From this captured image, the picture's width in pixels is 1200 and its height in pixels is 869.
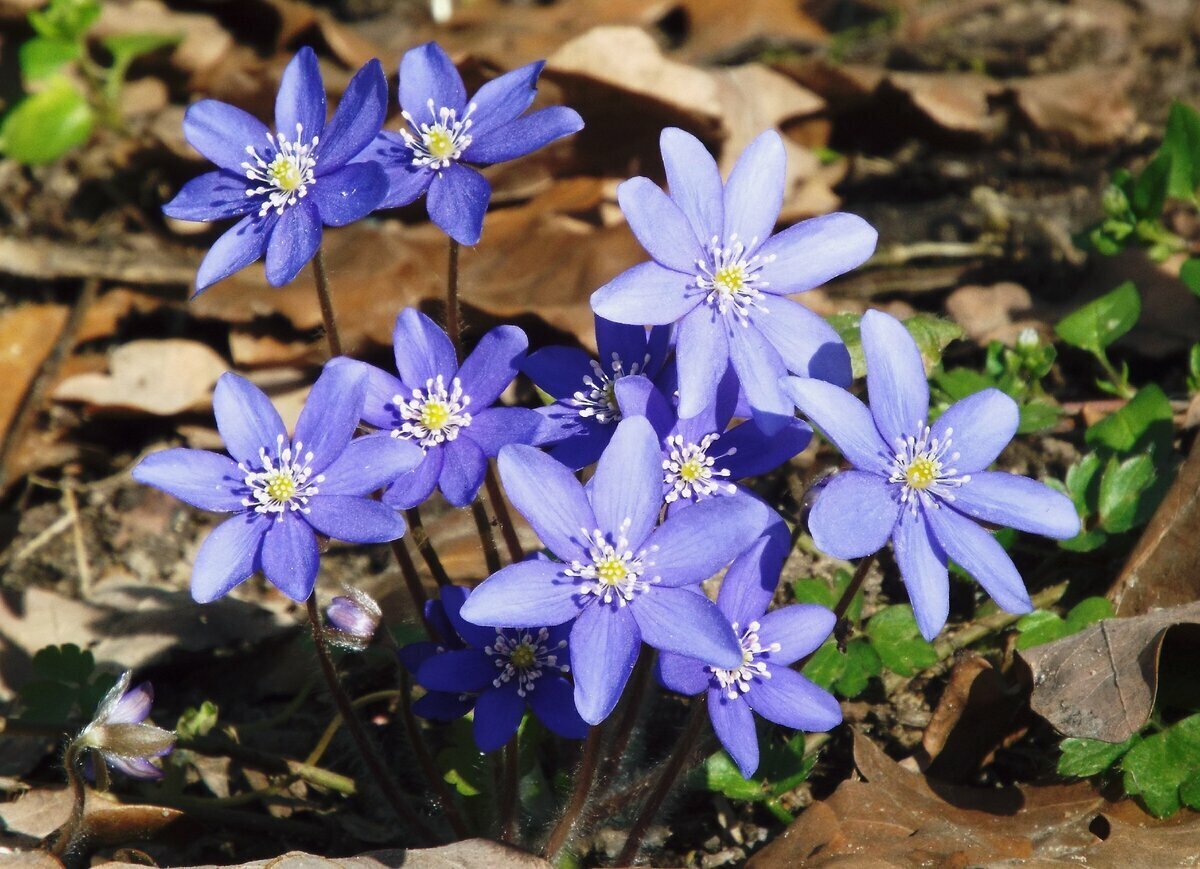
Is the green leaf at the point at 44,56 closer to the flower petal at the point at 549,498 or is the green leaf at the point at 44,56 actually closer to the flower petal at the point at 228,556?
the flower petal at the point at 228,556

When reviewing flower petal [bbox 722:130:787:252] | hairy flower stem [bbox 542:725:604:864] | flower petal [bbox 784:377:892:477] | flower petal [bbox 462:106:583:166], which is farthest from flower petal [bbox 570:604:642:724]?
flower petal [bbox 462:106:583:166]

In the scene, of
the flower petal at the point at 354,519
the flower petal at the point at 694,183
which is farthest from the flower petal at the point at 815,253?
the flower petal at the point at 354,519

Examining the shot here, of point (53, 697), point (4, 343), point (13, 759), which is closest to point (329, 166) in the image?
point (53, 697)

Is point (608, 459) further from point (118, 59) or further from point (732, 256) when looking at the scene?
point (118, 59)

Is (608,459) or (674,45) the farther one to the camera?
(674,45)

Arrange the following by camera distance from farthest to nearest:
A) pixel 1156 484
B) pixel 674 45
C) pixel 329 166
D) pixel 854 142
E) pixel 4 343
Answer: pixel 674 45
pixel 854 142
pixel 4 343
pixel 1156 484
pixel 329 166

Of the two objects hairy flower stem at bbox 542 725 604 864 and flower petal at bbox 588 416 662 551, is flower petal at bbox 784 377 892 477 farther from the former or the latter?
hairy flower stem at bbox 542 725 604 864

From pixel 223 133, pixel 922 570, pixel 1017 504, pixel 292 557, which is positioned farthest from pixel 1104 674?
pixel 223 133
